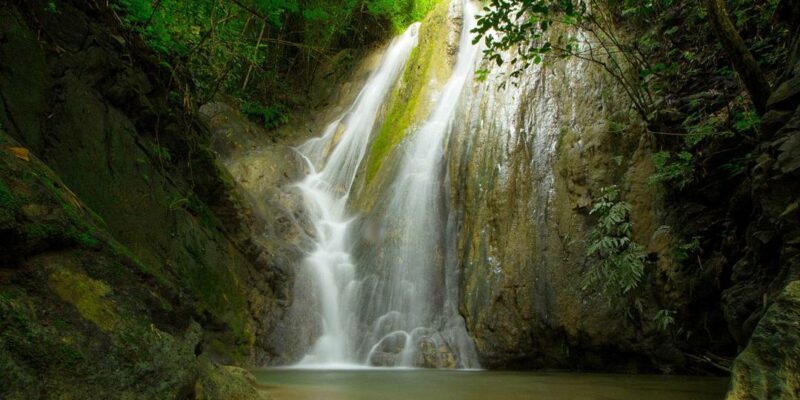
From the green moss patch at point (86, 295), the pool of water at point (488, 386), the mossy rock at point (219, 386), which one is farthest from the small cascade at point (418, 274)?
the green moss patch at point (86, 295)

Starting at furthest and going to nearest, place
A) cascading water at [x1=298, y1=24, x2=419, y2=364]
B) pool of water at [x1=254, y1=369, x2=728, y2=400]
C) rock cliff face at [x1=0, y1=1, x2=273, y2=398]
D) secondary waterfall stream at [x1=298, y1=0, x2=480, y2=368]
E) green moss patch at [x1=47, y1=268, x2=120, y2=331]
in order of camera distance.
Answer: cascading water at [x1=298, y1=24, x2=419, y2=364] < secondary waterfall stream at [x1=298, y1=0, x2=480, y2=368] < pool of water at [x1=254, y1=369, x2=728, y2=400] < green moss patch at [x1=47, y1=268, x2=120, y2=331] < rock cliff face at [x1=0, y1=1, x2=273, y2=398]

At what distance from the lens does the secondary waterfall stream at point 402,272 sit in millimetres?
6914

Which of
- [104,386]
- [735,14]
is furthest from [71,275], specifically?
[735,14]

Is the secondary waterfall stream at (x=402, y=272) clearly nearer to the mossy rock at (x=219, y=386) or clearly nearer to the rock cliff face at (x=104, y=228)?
the rock cliff face at (x=104, y=228)

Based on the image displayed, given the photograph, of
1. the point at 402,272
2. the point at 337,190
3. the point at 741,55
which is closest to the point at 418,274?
the point at 402,272

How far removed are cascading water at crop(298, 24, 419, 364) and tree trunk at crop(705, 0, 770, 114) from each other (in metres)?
6.06

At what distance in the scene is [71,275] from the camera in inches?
78.7

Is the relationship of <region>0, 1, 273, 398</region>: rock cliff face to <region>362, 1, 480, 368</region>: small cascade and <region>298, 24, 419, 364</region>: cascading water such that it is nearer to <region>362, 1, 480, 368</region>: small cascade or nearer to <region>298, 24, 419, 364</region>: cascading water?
<region>298, 24, 419, 364</region>: cascading water

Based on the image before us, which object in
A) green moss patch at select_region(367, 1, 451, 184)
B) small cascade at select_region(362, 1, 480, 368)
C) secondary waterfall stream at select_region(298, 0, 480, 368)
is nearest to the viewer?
small cascade at select_region(362, 1, 480, 368)

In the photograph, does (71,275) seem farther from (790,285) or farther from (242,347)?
(242,347)

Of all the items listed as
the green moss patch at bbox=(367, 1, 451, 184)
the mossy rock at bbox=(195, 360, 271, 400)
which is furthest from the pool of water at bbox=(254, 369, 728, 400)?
the green moss patch at bbox=(367, 1, 451, 184)

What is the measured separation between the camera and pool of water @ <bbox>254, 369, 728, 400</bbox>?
379cm

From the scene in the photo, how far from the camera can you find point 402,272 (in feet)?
25.8

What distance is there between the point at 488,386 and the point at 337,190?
24.9 ft
